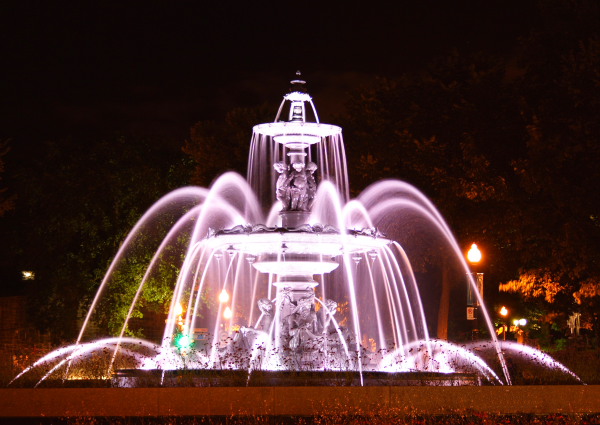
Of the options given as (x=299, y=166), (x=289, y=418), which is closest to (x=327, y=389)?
(x=289, y=418)

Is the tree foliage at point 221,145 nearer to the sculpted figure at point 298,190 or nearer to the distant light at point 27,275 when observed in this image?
the distant light at point 27,275

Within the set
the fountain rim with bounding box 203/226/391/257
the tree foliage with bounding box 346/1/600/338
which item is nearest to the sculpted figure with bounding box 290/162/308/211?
the fountain rim with bounding box 203/226/391/257

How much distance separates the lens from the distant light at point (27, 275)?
4708 centimetres

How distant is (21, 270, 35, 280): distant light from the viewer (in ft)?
154

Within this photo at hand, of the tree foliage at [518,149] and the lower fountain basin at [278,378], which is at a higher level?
the tree foliage at [518,149]

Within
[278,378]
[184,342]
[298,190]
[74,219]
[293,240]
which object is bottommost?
[278,378]

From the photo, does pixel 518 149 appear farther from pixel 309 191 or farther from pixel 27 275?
pixel 27 275

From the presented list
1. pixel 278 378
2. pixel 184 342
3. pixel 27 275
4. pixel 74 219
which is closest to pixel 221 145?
pixel 74 219

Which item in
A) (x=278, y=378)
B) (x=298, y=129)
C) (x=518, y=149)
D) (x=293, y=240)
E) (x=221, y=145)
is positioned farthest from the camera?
(x=221, y=145)

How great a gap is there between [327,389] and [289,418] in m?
0.69

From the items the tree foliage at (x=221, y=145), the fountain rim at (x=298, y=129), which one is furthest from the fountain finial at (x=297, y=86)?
the tree foliage at (x=221, y=145)

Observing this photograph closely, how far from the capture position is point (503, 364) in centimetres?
1950

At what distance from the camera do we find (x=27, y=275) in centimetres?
4903

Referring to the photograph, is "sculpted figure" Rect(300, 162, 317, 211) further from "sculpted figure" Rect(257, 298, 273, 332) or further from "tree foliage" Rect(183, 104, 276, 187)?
"tree foliage" Rect(183, 104, 276, 187)
